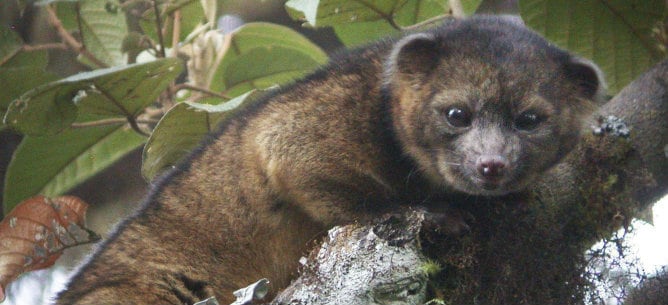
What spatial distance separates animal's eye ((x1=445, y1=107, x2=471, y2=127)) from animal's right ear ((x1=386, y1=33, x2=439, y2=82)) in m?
0.30

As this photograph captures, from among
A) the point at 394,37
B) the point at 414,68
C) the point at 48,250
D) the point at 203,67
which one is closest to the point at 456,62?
the point at 414,68

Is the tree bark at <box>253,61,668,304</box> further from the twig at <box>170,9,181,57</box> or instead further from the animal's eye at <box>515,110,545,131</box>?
the twig at <box>170,9,181,57</box>

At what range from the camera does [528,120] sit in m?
4.24

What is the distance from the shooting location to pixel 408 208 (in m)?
3.99

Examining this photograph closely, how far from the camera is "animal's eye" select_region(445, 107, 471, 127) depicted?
14.1 feet

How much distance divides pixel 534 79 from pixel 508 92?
149 millimetres

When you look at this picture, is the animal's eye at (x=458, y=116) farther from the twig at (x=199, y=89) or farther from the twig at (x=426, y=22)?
the twig at (x=199, y=89)

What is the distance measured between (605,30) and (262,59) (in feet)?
7.15

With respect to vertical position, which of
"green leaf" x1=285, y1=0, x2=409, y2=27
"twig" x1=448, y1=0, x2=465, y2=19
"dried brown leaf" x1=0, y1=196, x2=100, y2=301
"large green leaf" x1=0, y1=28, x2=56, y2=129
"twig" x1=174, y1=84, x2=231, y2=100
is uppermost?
"green leaf" x1=285, y1=0, x2=409, y2=27

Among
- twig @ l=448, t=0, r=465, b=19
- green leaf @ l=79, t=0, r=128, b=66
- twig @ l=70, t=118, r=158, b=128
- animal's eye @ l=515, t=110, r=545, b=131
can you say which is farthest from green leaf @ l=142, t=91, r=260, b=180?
animal's eye @ l=515, t=110, r=545, b=131

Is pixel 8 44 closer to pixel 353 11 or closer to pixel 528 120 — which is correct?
pixel 353 11

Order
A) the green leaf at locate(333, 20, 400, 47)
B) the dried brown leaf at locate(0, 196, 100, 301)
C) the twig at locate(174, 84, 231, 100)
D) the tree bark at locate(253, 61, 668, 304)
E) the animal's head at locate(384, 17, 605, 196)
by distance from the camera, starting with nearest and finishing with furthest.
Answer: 1. the tree bark at locate(253, 61, 668, 304)
2. the animal's head at locate(384, 17, 605, 196)
3. the dried brown leaf at locate(0, 196, 100, 301)
4. the twig at locate(174, 84, 231, 100)
5. the green leaf at locate(333, 20, 400, 47)

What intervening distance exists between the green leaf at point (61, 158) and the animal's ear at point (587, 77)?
271 cm

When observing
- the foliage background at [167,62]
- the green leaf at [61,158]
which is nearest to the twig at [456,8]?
the foliage background at [167,62]
